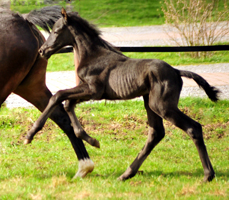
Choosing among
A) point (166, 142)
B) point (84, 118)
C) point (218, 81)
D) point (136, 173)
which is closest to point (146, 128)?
point (166, 142)

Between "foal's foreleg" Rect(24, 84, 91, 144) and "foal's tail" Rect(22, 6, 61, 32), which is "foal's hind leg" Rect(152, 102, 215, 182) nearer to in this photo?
"foal's foreleg" Rect(24, 84, 91, 144)

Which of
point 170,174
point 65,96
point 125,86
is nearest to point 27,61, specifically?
point 65,96

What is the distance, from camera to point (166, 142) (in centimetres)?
524

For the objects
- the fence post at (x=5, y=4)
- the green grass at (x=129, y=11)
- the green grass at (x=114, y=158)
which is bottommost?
the green grass at (x=129, y=11)

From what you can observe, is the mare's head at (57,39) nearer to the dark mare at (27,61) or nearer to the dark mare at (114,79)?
the dark mare at (114,79)

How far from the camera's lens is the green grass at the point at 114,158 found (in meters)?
3.29

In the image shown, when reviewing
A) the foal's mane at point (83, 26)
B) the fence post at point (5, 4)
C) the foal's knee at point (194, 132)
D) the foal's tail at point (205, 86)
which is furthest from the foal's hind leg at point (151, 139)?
the fence post at point (5, 4)

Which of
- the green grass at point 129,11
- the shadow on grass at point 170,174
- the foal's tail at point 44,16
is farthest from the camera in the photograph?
the green grass at point 129,11

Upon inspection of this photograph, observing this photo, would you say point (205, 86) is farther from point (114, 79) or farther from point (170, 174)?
point (170, 174)

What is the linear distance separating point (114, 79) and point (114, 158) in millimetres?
1611

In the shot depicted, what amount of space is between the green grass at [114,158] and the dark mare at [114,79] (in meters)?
0.42

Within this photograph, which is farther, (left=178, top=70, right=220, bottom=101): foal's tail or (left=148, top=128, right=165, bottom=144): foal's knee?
(left=148, top=128, right=165, bottom=144): foal's knee

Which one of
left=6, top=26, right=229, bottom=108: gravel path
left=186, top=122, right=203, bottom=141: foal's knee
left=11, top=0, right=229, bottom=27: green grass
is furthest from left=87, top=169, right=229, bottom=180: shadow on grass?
left=11, top=0, right=229, bottom=27: green grass

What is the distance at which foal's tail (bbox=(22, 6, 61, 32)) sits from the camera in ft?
12.8
